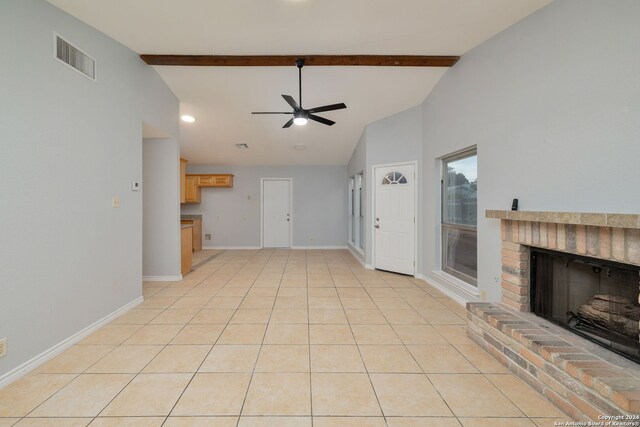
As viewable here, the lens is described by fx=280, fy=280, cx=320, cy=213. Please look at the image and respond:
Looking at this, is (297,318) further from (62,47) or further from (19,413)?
(62,47)

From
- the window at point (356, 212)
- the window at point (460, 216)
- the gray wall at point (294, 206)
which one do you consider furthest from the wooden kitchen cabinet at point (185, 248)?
the window at point (460, 216)

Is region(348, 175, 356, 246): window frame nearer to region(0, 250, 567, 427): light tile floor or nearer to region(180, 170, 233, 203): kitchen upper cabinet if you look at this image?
region(180, 170, 233, 203): kitchen upper cabinet

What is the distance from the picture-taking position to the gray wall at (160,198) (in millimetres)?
4234

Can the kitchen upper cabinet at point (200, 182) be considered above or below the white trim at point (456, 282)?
above

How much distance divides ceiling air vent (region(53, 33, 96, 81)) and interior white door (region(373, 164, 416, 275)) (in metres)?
4.08

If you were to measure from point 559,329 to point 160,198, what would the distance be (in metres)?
4.84

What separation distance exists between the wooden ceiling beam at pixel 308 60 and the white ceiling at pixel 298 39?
8 centimetres

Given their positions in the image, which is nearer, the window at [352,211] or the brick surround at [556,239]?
the brick surround at [556,239]

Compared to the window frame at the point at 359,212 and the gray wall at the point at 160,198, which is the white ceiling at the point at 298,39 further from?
the window frame at the point at 359,212

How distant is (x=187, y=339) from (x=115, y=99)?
2.58 metres

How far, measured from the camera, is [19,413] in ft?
5.32

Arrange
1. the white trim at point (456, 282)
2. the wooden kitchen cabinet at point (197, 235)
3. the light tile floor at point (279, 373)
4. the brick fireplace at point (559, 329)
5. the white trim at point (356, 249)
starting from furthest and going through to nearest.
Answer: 1. the wooden kitchen cabinet at point (197, 235)
2. the white trim at point (356, 249)
3. the white trim at point (456, 282)
4. the light tile floor at point (279, 373)
5. the brick fireplace at point (559, 329)

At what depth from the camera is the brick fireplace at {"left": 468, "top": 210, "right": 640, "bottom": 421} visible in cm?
147

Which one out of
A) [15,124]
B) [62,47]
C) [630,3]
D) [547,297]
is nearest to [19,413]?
[15,124]
